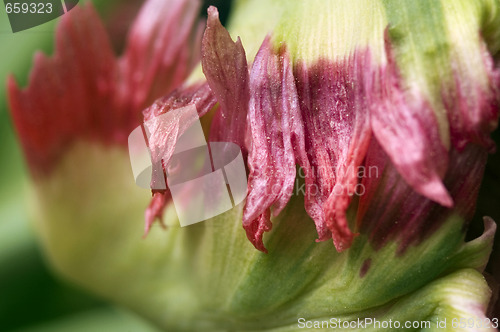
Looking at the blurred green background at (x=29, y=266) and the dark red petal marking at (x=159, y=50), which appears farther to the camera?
the blurred green background at (x=29, y=266)

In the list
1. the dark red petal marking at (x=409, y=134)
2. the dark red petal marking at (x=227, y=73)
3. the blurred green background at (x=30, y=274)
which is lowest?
the blurred green background at (x=30, y=274)

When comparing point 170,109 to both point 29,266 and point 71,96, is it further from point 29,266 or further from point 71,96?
point 29,266

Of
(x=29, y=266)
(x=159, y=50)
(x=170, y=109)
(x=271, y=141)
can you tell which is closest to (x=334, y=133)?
(x=271, y=141)

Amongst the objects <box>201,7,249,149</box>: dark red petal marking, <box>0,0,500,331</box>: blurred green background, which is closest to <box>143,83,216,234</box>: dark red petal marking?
<box>201,7,249,149</box>: dark red petal marking

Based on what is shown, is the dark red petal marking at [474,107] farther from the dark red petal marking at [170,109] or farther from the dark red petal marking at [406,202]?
the dark red petal marking at [170,109]

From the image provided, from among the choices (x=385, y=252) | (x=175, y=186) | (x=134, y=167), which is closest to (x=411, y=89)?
(x=385, y=252)

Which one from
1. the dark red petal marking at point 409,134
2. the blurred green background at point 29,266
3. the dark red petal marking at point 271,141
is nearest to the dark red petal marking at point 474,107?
the dark red petal marking at point 409,134

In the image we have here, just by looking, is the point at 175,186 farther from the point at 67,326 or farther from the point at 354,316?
the point at 67,326

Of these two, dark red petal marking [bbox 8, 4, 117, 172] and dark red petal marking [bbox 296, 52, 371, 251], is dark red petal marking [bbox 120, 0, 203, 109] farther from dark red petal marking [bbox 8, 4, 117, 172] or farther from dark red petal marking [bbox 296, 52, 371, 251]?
dark red petal marking [bbox 296, 52, 371, 251]
